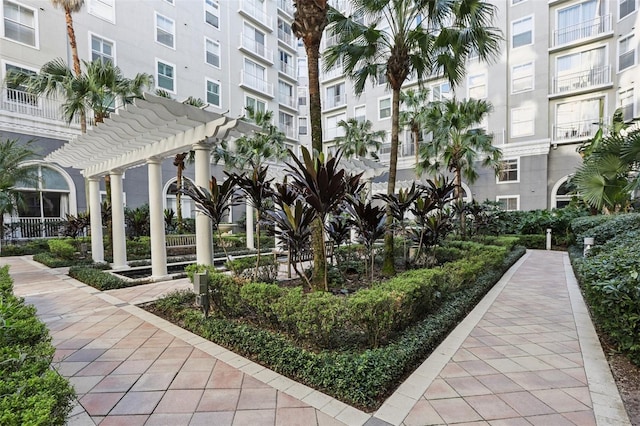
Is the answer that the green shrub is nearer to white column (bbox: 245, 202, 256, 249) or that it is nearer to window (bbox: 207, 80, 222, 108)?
white column (bbox: 245, 202, 256, 249)

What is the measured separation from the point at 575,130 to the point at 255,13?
2224 centimetres

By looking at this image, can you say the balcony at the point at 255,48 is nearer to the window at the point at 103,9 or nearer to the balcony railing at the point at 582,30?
the window at the point at 103,9

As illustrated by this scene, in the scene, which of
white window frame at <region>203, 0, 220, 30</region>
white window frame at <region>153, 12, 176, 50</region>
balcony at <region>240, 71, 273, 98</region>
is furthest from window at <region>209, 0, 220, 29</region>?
balcony at <region>240, 71, 273, 98</region>

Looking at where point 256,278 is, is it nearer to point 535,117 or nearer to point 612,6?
point 535,117

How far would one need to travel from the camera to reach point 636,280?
9.50 ft

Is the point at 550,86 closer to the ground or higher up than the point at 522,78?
closer to the ground

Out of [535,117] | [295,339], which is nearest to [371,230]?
[295,339]

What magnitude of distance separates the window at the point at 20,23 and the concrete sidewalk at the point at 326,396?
14826 mm

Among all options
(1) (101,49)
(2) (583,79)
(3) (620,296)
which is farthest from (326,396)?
(2) (583,79)

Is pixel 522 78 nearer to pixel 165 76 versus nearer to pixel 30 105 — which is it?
pixel 165 76

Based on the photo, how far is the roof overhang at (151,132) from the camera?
521 cm

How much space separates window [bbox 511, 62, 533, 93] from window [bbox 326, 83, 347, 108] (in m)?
12.1

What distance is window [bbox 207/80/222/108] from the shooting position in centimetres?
2044

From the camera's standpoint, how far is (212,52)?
20594 mm
